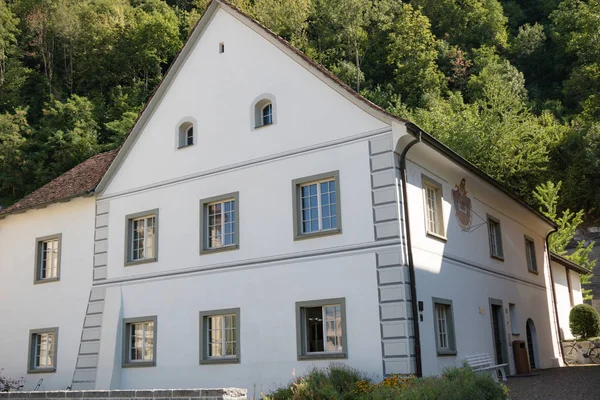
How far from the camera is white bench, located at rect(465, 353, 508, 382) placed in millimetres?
17784

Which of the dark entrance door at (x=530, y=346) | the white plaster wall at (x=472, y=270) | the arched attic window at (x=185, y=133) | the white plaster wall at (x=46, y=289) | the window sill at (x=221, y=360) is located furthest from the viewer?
the dark entrance door at (x=530, y=346)

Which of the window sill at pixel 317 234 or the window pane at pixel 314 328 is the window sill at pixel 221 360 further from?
the window sill at pixel 317 234

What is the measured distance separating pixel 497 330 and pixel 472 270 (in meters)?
2.69

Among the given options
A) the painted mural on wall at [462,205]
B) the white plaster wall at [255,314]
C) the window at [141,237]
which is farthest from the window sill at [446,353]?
the window at [141,237]

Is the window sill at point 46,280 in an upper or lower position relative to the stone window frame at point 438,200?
lower

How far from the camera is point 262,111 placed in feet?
61.5

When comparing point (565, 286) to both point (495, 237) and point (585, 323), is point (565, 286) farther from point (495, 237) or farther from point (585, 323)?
point (495, 237)

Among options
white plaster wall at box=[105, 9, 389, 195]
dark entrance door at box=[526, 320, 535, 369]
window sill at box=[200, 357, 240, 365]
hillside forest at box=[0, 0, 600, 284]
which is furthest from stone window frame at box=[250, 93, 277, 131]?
hillside forest at box=[0, 0, 600, 284]

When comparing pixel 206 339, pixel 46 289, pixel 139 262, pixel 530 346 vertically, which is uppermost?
pixel 139 262

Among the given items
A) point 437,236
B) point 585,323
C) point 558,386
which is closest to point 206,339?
point 437,236

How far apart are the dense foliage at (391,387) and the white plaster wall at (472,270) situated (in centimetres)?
193

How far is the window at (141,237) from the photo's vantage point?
20078 mm

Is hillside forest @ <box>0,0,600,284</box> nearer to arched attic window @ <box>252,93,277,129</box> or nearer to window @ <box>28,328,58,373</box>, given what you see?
window @ <box>28,328,58,373</box>

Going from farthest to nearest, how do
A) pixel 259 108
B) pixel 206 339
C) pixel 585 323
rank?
1. pixel 585 323
2. pixel 259 108
3. pixel 206 339
